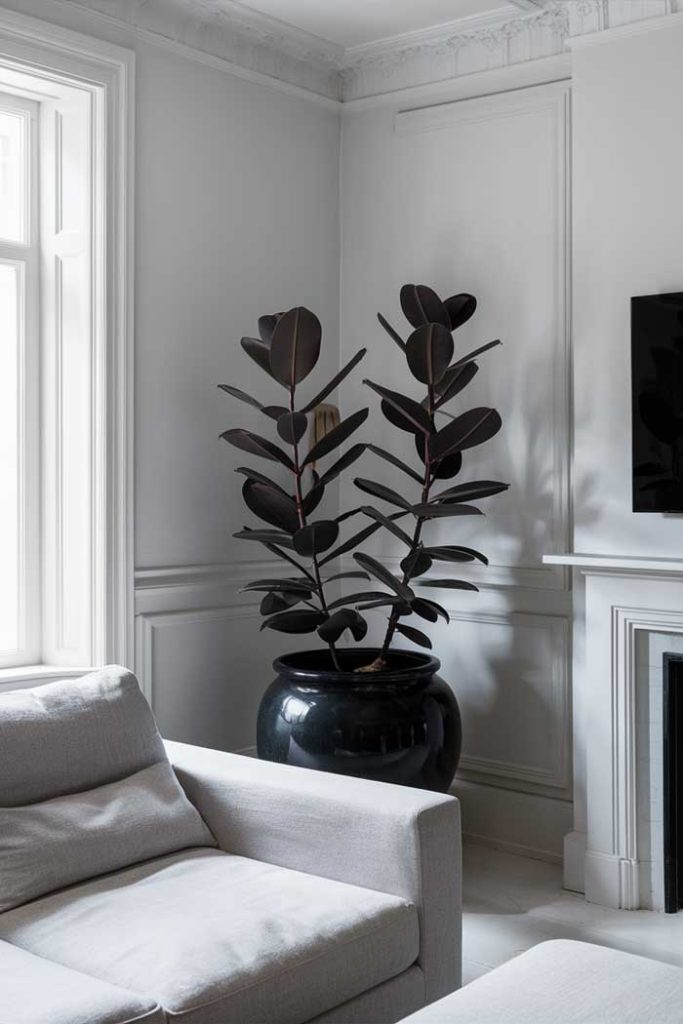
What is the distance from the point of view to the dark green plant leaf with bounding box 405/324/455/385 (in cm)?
328

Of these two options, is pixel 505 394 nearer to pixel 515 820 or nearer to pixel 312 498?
pixel 312 498

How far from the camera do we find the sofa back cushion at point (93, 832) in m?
2.22

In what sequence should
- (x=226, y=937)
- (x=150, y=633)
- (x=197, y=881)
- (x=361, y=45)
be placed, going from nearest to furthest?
(x=226, y=937) < (x=197, y=881) < (x=150, y=633) < (x=361, y=45)

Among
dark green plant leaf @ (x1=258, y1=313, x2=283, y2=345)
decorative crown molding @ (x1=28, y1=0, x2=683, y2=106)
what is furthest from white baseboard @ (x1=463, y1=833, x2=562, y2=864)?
decorative crown molding @ (x1=28, y1=0, x2=683, y2=106)

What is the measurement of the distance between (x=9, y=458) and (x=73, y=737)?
1.23 metres

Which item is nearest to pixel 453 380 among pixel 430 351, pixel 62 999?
pixel 430 351

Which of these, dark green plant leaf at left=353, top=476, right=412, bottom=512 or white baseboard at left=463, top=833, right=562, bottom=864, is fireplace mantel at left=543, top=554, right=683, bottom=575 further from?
white baseboard at left=463, top=833, right=562, bottom=864

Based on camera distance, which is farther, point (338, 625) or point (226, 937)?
point (338, 625)

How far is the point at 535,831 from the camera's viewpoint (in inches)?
Result: 149

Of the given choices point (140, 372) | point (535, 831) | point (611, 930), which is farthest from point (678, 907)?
point (140, 372)

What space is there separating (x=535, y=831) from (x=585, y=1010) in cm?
208

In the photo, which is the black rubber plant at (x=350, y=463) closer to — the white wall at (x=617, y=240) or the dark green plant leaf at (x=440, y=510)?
the dark green plant leaf at (x=440, y=510)

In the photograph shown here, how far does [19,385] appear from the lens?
135 inches

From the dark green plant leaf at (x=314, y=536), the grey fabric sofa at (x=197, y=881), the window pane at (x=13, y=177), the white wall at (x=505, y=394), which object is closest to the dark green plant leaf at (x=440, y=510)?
the dark green plant leaf at (x=314, y=536)
